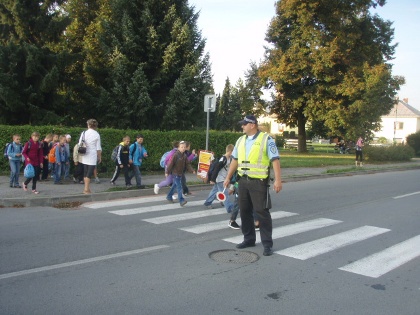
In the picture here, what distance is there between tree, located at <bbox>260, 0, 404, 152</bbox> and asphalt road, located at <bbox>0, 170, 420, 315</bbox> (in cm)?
2408

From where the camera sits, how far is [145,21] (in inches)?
850

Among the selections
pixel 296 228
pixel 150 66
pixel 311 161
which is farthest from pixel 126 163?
pixel 311 161

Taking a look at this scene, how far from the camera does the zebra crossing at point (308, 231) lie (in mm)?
6070

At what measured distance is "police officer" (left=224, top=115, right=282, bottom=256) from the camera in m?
6.20

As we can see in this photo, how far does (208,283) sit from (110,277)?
3.92ft

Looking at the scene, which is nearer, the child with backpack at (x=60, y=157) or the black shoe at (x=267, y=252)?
the black shoe at (x=267, y=252)

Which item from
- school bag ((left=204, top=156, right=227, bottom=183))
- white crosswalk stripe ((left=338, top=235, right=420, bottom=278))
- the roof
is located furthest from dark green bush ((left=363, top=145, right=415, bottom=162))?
the roof

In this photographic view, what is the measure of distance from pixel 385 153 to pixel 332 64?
25.8ft

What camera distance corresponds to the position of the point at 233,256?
6.19 m

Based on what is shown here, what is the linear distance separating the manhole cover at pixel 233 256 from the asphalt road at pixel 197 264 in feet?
0.05

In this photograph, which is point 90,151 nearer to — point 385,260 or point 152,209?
point 152,209

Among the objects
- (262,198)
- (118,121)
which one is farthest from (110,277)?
(118,121)

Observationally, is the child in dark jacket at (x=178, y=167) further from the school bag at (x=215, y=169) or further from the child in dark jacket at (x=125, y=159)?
the child in dark jacket at (x=125, y=159)

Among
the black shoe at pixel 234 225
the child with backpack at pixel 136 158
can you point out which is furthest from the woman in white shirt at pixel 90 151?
the black shoe at pixel 234 225
